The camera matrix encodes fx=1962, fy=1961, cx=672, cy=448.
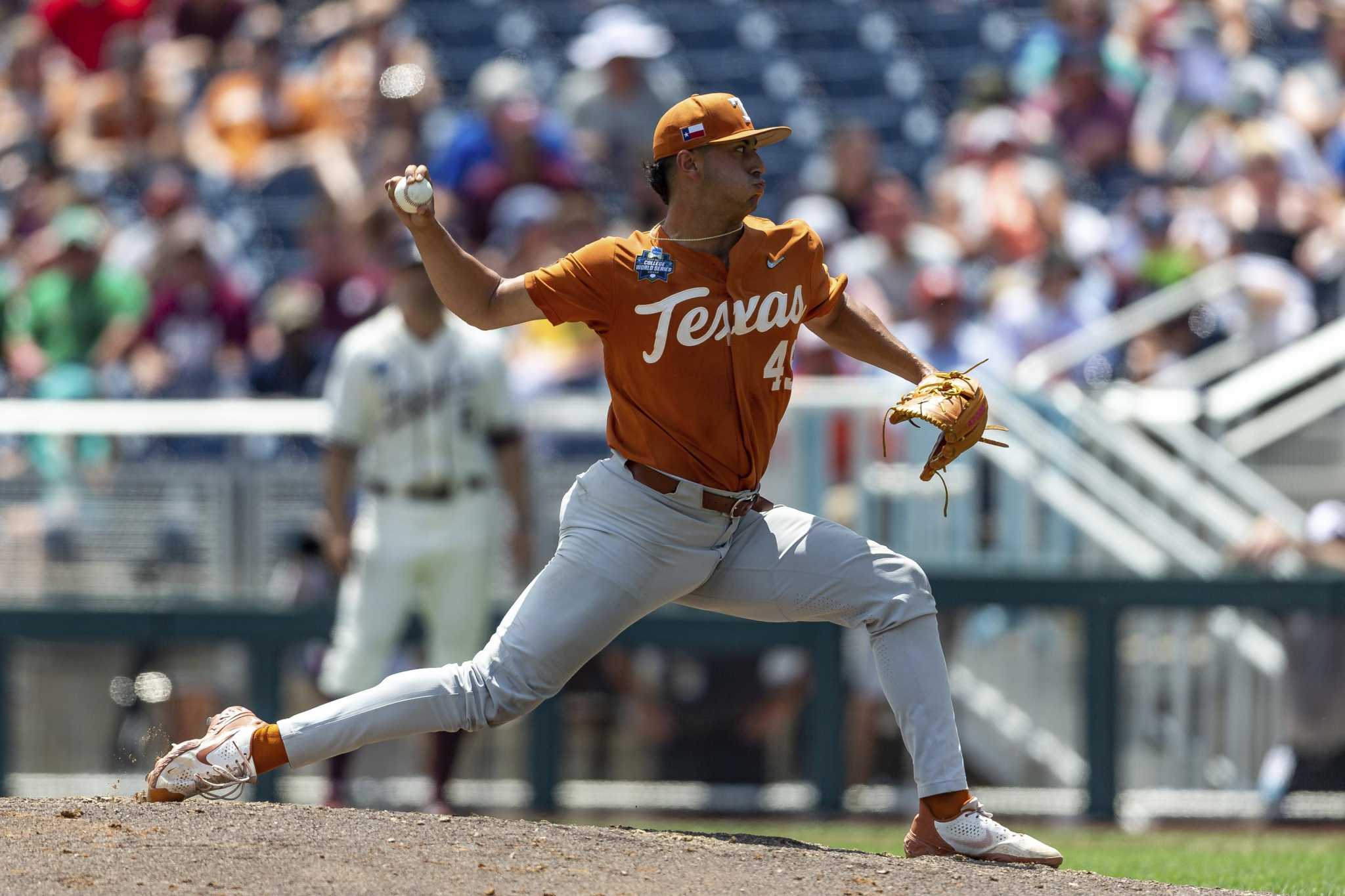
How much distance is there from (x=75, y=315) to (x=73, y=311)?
2 centimetres

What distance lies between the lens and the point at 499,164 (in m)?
11.3

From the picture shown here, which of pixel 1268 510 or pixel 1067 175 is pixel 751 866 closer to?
pixel 1268 510

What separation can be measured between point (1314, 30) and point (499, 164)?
6.11 metres

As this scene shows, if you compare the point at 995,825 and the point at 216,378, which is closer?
the point at 995,825

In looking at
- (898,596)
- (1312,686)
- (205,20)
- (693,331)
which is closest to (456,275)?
(693,331)

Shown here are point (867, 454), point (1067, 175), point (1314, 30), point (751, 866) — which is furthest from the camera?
point (1314, 30)

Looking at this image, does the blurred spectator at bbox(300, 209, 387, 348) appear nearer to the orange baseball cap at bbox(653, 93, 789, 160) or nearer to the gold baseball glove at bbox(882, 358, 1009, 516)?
the orange baseball cap at bbox(653, 93, 789, 160)

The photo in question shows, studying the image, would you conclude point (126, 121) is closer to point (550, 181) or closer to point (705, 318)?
point (550, 181)

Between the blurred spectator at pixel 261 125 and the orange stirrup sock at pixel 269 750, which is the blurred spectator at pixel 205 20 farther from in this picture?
the orange stirrup sock at pixel 269 750

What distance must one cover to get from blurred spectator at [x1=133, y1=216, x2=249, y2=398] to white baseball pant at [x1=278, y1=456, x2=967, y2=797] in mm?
5429

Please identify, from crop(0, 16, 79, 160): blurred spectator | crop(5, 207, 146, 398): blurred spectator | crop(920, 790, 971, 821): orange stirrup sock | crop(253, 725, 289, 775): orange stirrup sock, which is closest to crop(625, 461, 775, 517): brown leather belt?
crop(920, 790, 971, 821): orange stirrup sock

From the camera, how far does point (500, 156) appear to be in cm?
1129

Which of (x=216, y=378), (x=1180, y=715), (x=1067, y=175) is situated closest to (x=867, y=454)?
(x=1180, y=715)

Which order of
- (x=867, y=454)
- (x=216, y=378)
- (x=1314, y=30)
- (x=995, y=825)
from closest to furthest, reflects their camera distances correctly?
(x=995, y=825), (x=867, y=454), (x=216, y=378), (x=1314, y=30)
